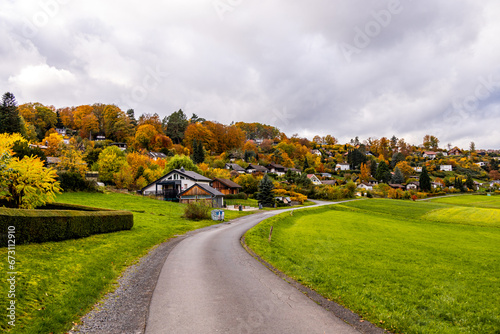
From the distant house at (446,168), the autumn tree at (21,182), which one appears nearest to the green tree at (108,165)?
the autumn tree at (21,182)

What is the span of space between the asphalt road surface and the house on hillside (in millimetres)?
44465

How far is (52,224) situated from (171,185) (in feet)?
146

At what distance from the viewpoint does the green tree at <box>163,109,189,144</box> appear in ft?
415

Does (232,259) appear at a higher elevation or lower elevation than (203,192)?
lower

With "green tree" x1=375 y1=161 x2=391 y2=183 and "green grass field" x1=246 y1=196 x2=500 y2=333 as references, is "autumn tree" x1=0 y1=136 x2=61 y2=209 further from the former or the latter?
"green tree" x1=375 y1=161 x2=391 y2=183

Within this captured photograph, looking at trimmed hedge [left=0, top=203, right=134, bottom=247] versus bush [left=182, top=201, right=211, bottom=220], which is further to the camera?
bush [left=182, top=201, right=211, bottom=220]

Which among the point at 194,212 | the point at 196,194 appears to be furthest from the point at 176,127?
the point at 194,212

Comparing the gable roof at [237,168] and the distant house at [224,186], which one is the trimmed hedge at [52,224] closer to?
the distant house at [224,186]

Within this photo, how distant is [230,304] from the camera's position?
8609mm

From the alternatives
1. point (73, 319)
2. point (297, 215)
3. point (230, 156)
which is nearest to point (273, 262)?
point (73, 319)

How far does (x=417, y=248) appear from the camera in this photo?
2036 cm

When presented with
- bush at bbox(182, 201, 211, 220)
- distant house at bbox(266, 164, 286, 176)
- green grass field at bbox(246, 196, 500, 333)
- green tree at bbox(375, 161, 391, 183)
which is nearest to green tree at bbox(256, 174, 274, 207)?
bush at bbox(182, 201, 211, 220)

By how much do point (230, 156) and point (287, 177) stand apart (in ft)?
121

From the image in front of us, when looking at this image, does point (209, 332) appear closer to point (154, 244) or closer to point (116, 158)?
point (154, 244)
